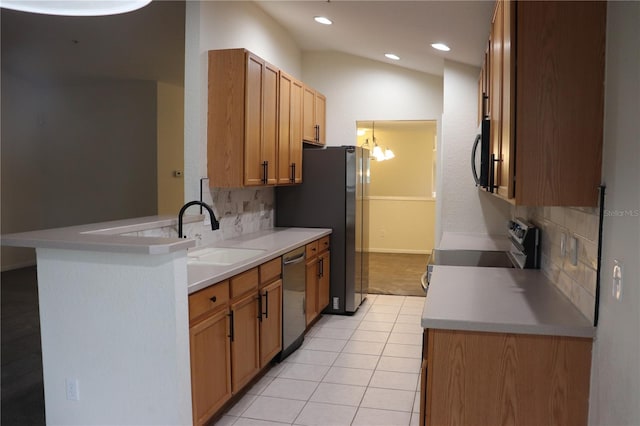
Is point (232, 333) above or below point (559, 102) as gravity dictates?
below

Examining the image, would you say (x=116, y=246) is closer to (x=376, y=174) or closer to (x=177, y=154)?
(x=177, y=154)

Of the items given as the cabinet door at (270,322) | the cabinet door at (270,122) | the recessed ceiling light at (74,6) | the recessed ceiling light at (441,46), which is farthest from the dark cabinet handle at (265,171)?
the recessed ceiling light at (74,6)

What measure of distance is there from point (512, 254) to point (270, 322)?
5.38ft

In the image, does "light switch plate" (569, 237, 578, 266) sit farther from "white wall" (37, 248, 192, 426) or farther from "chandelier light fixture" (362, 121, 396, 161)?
"chandelier light fixture" (362, 121, 396, 161)

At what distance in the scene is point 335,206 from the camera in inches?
191

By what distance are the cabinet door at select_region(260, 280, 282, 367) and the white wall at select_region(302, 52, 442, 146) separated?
2.69 meters

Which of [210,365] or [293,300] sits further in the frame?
[293,300]

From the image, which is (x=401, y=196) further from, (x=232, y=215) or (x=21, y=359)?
(x=21, y=359)

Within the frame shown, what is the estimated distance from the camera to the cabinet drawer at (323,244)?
15.0 feet

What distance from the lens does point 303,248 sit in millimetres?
4070

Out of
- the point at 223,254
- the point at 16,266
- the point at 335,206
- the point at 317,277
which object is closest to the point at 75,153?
the point at 16,266

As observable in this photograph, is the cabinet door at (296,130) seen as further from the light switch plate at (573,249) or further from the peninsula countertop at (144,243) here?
the light switch plate at (573,249)

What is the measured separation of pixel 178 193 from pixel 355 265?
3.42m

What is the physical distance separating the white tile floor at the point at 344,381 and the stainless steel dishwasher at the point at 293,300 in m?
0.12
